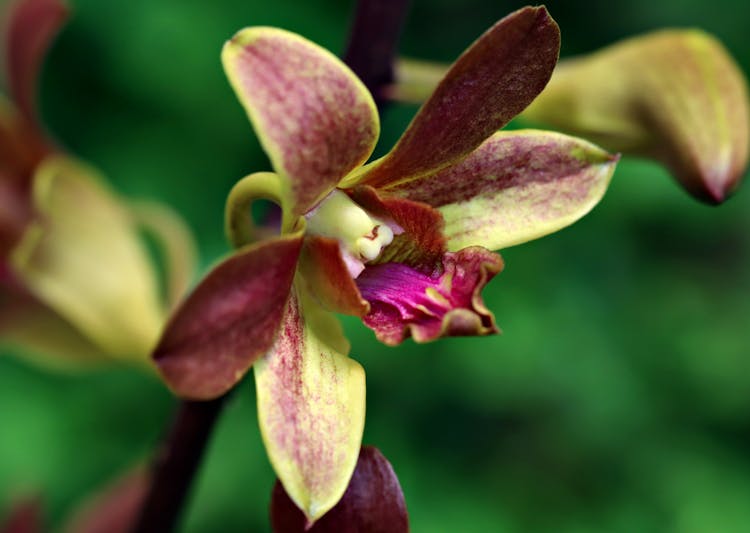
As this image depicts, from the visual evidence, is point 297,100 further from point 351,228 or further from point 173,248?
point 173,248

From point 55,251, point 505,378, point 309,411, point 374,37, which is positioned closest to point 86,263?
point 55,251

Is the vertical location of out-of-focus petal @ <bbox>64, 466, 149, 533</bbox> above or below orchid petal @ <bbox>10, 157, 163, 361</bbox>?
below

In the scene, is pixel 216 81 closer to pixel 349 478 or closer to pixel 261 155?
pixel 261 155

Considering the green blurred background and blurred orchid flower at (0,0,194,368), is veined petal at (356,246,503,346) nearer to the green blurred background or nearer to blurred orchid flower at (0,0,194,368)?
blurred orchid flower at (0,0,194,368)

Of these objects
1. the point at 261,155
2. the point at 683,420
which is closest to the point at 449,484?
the point at 683,420

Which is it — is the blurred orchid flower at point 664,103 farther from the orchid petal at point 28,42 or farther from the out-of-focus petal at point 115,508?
the out-of-focus petal at point 115,508

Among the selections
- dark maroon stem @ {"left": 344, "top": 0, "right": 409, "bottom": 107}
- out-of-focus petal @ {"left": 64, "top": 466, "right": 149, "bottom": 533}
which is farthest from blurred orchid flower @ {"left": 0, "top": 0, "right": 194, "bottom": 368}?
dark maroon stem @ {"left": 344, "top": 0, "right": 409, "bottom": 107}

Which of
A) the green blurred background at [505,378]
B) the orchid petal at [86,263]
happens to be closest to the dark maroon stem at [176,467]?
the orchid petal at [86,263]
